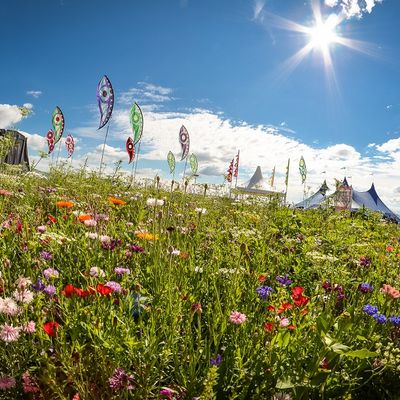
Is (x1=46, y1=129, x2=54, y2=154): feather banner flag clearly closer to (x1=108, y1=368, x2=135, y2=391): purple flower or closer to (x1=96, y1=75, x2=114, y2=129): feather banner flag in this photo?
(x1=96, y1=75, x2=114, y2=129): feather banner flag

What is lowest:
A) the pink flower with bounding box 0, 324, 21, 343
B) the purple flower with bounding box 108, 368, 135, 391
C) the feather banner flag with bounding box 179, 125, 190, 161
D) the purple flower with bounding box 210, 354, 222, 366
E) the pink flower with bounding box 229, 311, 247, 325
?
the purple flower with bounding box 108, 368, 135, 391

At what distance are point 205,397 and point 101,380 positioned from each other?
58 cm

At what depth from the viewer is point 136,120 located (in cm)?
1616

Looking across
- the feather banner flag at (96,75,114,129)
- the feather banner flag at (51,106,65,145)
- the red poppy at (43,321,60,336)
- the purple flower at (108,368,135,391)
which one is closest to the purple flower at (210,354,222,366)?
the purple flower at (108,368,135,391)

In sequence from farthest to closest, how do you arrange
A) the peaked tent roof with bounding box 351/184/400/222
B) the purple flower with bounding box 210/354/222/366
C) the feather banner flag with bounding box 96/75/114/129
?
1. the peaked tent roof with bounding box 351/184/400/222
2. the feather banner flag with bounding box 96/75/114/129
3. the purple flower with bounding box 210/354/222/366

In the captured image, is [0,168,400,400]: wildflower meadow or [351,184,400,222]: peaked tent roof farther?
[351,184,400,222]: peaked tent roof

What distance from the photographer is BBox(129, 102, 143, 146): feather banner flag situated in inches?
633

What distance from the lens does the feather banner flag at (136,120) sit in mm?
16078

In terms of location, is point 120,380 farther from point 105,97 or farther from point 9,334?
point 105,97

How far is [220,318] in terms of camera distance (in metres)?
1.66

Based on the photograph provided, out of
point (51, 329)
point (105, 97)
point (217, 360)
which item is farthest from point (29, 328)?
point (105, 97)

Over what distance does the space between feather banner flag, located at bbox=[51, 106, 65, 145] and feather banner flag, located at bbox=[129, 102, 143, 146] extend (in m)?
5.63

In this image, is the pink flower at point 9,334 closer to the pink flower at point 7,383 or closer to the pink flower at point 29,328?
the pink flower at point 29,328

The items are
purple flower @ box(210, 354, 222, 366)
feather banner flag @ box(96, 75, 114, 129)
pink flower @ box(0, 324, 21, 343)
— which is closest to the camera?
pink flower @ box(0, 324, 21, 343)
